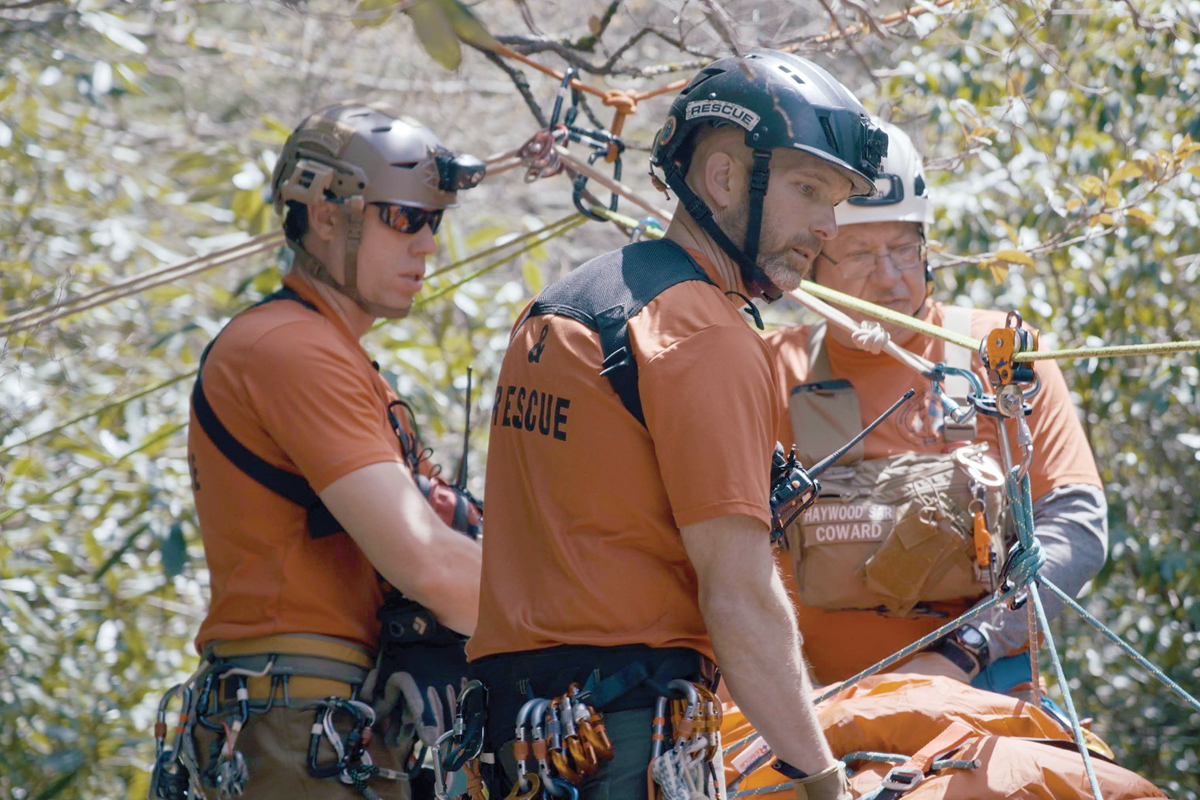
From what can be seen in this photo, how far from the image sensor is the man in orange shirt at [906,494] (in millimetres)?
3061

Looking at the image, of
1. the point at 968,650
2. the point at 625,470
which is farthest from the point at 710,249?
the point at 968,650

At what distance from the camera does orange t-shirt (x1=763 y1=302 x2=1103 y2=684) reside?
3.24 metres

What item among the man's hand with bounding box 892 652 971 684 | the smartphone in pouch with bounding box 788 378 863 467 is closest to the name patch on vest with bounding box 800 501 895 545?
the smartphone in pouch with bounding box 788 378 863 467

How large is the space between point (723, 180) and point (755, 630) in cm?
88

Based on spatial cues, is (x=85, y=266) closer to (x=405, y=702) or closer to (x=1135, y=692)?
(x=405, y=702)

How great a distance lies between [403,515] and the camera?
2756mm

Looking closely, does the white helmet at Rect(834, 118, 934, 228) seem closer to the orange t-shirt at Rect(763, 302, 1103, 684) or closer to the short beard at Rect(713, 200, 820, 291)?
the orange t-shirt at Rect(763, 302, 1103, 684)

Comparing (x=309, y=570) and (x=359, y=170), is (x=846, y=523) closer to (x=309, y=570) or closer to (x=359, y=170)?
(x=309, y=570)

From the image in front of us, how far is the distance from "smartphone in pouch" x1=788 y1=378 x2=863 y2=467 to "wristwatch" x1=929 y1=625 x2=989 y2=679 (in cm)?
53

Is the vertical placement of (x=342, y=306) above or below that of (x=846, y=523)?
above

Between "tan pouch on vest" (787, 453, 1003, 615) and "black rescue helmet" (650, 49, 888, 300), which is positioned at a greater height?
"black rescue helmet" (650, 49, 888, 300)

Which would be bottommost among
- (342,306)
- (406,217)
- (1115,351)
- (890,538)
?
(890,538)

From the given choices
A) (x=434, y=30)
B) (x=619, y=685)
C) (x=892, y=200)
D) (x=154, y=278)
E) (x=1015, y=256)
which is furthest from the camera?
(x=154, y=278)

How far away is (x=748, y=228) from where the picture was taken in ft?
7.66
